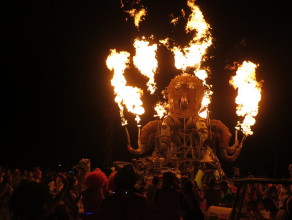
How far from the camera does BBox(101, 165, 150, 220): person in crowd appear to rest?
198 inches

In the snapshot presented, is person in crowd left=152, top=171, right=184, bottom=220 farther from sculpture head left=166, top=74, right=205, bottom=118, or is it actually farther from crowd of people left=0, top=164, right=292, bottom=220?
sculpture head left=166, top=74, right=205, bottom=118

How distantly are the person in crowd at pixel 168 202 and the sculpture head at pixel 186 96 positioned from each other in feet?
51.3

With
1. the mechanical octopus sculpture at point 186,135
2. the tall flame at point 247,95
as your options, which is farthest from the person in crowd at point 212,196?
the tall flame at point 247,95

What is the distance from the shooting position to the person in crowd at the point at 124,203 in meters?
5.04

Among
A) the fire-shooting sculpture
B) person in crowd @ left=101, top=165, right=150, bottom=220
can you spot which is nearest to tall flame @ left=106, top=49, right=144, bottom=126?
the fire-shooting sculpture

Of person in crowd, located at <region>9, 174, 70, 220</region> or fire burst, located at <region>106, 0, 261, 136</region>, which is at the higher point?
fire burst, located at <region>106, 0, 261, 136</region>

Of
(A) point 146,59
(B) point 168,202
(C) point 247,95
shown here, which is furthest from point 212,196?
(A) point 146,59

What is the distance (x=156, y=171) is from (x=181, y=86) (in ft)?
17.1

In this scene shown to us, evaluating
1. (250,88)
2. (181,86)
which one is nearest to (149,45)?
(181,86)

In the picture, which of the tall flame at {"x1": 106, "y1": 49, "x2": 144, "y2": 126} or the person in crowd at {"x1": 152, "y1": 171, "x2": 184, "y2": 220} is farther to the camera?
the tall flame at {"x1": 106, "y1": 49, "x2": 144, "y2": 126}

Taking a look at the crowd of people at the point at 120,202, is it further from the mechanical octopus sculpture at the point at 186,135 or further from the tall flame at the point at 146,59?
the tall flame at the point at 146,59

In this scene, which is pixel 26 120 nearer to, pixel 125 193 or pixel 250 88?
pixel 250 88

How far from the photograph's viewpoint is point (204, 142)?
21438 mm

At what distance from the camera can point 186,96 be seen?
2244cm
